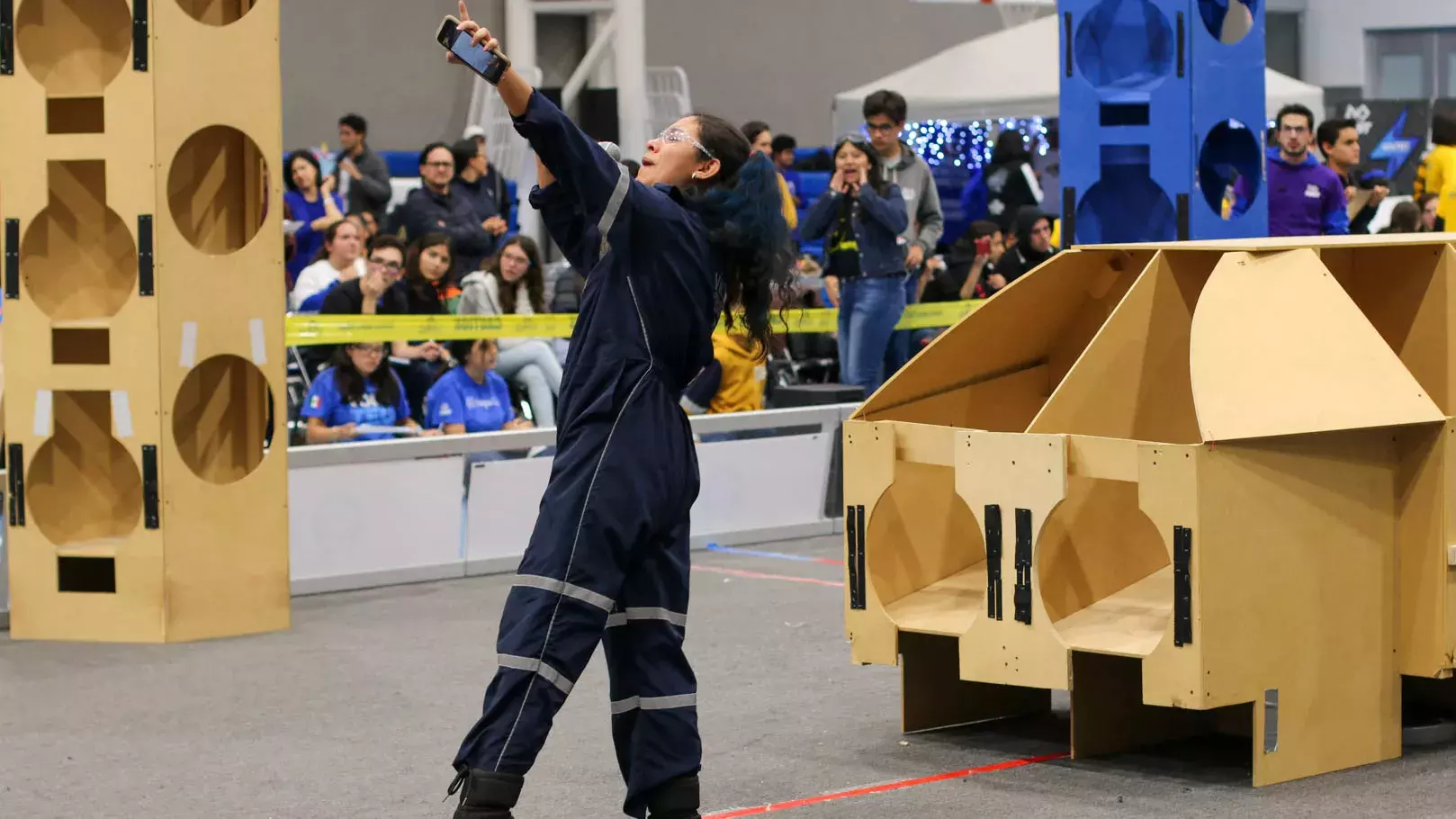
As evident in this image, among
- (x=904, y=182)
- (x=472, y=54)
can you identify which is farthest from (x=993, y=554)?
(x=904, y=182)

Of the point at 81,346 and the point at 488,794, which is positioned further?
the point at 81,346

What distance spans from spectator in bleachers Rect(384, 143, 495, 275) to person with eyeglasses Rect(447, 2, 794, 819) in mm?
7125

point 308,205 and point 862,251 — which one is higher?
point 308,205

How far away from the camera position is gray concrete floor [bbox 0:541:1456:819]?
16.8ft

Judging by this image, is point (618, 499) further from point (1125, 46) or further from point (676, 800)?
point (1125, 46)

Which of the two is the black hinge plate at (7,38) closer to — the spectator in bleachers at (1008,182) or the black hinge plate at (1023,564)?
the black hinge plate at (1023,564)

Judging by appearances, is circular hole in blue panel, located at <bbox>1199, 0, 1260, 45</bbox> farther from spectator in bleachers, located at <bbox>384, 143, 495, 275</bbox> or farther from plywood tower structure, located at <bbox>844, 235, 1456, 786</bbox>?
spectator in bleachers, located at <bbox>384, 143, 495, 275</bbox>

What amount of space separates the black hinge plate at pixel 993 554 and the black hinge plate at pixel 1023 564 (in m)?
0.06

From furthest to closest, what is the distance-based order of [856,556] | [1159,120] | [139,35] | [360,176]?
[360,176], [1159,120], [139,35], [856,556]

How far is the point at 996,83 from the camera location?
16.1 m

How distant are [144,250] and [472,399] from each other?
2.16m

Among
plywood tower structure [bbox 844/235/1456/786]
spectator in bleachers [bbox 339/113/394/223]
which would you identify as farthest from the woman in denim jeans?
plywood tower structure [bbox 844/235/1456/786]

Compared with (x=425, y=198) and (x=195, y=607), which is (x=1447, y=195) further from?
(x=195, y=607)

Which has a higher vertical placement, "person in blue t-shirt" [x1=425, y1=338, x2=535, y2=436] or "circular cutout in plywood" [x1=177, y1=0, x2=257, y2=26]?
"circular cutout in plywood" [x1=177, y1=0, x2=257, y2=26]
